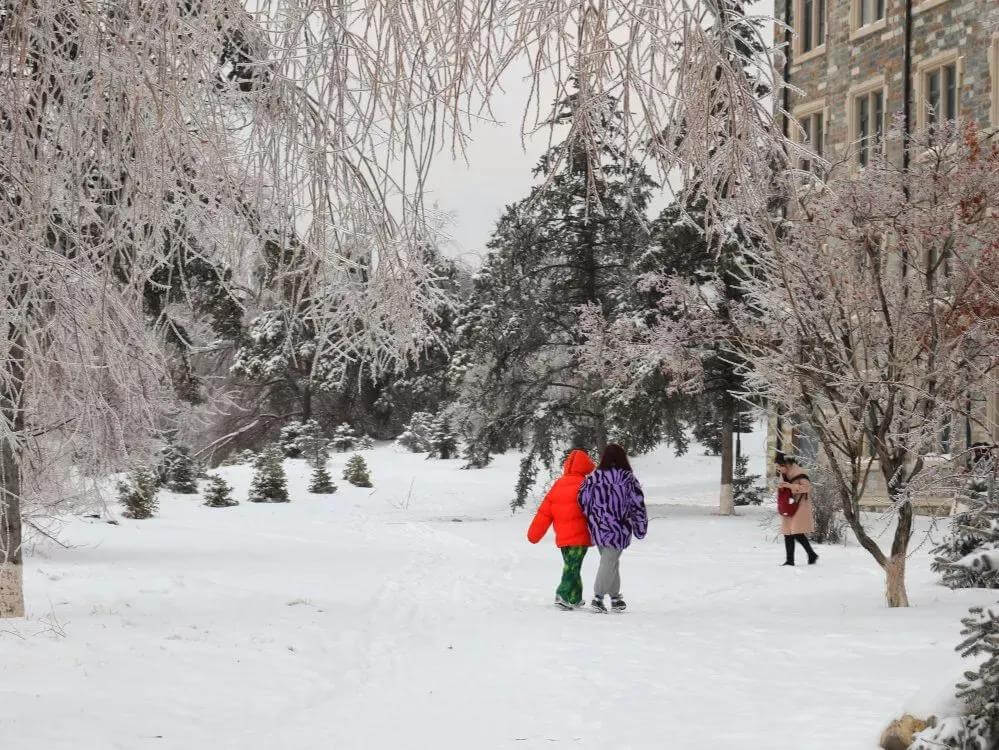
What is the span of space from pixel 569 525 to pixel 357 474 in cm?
2521

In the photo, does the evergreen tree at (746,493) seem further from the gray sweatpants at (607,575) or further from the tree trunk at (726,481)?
the gray sweatpants at (607,575)

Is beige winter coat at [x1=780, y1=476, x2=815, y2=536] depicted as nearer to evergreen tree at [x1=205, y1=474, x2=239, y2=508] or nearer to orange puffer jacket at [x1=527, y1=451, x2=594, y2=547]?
orange puffer jacket at [x1=527, y1=451, x2=594, y2=547]

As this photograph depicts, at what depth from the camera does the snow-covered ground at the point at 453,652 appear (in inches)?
259

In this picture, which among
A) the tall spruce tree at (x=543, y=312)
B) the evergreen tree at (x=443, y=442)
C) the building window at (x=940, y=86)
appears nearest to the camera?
the building window at (x=940, y=86)

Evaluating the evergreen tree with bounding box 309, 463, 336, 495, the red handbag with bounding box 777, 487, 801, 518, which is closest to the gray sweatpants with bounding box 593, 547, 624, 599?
the red handbag with bounding box 777, 487, 801, 518

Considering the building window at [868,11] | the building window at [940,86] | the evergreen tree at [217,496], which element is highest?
the building window at [868,11]

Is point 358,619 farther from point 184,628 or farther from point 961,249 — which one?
point 961,249

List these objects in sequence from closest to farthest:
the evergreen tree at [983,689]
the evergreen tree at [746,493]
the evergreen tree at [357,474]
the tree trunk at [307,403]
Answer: the evergreen tree at [983,689] → the evergreen tree at [746,493] → the evergreen tree at [357,474] → the tree trunk at [307,403]

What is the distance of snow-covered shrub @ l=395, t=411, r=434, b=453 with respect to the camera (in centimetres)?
4831

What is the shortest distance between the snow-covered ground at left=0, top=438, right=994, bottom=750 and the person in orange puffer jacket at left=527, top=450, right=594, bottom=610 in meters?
0.38

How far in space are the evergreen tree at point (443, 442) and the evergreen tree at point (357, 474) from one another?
28.5 feet

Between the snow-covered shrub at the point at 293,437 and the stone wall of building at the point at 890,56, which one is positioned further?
the snow-covered shrub at the point at 293,437

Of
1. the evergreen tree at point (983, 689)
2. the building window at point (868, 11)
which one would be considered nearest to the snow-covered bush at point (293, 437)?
the building window at point (868, 11)

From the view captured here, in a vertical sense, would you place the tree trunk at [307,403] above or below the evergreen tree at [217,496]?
above
